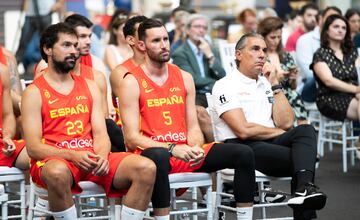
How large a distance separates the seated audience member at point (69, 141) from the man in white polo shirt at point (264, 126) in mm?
1111

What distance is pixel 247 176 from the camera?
8188 millimetres

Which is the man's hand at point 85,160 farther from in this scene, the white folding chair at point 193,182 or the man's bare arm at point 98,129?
the white folding chair at point 193,182

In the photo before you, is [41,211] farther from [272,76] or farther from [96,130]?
[272,76]

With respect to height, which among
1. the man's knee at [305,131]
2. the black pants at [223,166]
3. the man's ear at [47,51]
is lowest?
the black pants at [223,166]

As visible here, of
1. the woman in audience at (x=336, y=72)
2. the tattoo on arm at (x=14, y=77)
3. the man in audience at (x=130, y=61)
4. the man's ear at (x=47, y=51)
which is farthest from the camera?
the woman in audience at (x=336, y=72)

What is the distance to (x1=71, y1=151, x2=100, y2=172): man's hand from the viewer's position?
25.8 ft

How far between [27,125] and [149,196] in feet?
3.26

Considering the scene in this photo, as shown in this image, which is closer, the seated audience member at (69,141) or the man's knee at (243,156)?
the seated audience member at (69,141)

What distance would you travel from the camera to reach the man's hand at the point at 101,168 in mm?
7891

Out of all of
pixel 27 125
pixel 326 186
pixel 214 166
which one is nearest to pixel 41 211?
pixel 27 125

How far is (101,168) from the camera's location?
7891 millimetres

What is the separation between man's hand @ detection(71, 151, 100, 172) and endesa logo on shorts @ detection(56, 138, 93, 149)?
19cm

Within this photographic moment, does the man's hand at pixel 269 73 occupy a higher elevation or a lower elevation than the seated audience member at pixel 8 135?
higher

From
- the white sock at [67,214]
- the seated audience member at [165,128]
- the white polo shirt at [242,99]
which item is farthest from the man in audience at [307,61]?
the white sock at [67,214]
